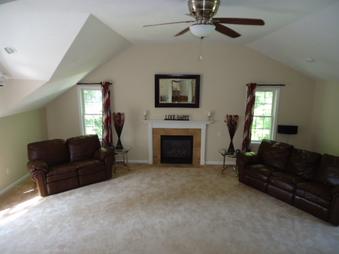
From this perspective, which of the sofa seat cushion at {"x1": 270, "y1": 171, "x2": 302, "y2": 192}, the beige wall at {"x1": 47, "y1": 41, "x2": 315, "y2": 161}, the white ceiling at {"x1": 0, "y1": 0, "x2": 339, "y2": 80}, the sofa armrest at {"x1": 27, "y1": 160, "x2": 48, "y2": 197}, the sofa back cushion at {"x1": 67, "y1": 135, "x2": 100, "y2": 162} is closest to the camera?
the white ceiling at {"x1": 0, "y1": 0, "x2": 339, "y2": 80}

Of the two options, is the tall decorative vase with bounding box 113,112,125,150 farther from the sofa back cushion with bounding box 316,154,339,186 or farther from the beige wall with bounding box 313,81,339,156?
→ the beige wall with bounding box 313,81,339,156

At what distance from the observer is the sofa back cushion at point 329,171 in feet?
14.3

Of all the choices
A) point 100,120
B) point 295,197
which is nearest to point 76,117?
point 100,120

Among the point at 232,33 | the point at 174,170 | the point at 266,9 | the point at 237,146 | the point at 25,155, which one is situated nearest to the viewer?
the point at 232,33

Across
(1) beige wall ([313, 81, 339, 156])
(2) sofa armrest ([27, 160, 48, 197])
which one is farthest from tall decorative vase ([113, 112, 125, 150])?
(1) beige wall ([313, 81, 339, 156])

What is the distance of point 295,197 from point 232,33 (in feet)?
10.8

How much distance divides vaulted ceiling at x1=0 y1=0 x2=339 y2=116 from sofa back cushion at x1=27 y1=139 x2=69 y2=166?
0.97m

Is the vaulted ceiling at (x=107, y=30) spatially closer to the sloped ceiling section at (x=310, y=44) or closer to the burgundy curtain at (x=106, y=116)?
the sloped ceiling section at (x=310, y=44)

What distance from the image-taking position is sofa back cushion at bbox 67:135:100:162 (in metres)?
5.66

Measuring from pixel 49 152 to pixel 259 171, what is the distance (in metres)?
4.69

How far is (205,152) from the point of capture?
666cm

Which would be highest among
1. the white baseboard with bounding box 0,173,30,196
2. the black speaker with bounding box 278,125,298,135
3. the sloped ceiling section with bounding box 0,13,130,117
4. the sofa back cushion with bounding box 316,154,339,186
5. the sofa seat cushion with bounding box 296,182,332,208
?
the sloped ceiling section with bounding box 0,13,130,117

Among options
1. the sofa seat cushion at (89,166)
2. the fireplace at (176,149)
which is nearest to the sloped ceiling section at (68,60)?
the sofa seat cushion at (89,166)

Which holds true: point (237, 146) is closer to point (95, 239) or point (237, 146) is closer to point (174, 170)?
point (174, 170)
